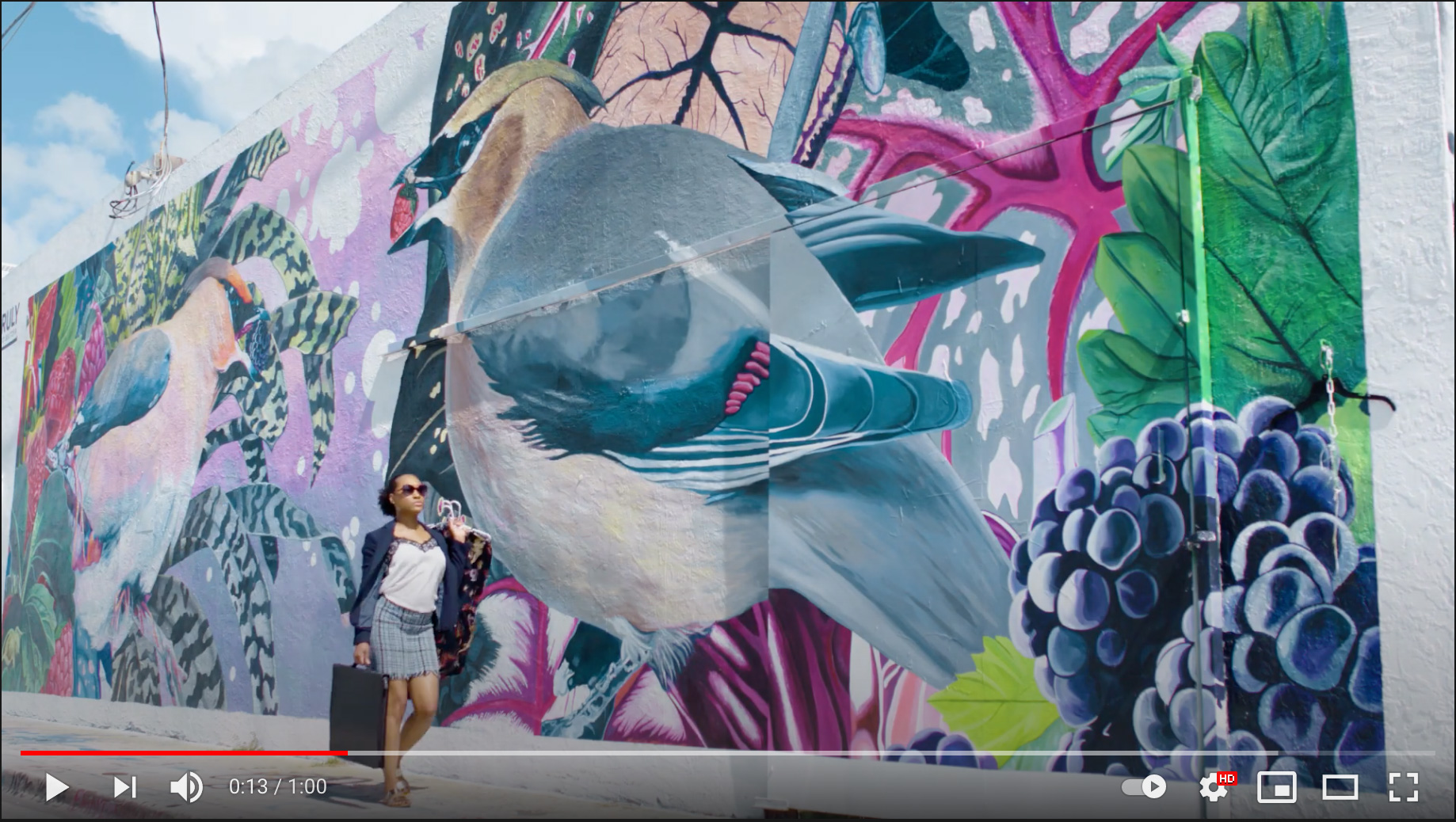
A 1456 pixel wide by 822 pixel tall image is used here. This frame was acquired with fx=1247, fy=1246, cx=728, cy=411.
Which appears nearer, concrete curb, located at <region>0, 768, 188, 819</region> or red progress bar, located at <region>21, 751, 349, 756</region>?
concrete curb, located at <region>0, 768, 188, 819</region>

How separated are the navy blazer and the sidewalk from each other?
80cm

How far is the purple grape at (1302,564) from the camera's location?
12.4 ft

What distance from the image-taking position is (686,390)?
5996mm

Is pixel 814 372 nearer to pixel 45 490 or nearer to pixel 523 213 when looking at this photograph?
pixel 523 213

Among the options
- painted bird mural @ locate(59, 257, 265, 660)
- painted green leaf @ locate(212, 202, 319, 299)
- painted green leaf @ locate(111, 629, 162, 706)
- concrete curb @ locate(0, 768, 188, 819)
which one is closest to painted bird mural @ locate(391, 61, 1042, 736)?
painted green leaf @ locate(212, 202, 319, 299)

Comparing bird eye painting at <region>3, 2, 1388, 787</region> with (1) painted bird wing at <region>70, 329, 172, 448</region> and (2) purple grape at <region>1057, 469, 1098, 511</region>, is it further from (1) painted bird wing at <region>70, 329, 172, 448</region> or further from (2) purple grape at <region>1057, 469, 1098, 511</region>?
(1) painted bird wing at <region>70, 329, 172, 448</region>

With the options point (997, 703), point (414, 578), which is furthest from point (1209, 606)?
point (414, 578)

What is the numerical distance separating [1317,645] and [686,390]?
3.09m

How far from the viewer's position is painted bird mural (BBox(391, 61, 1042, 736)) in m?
4.91

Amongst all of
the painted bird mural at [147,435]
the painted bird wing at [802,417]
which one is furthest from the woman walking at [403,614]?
the painted bird mural at [147,435]

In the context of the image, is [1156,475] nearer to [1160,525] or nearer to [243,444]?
[1160,525]

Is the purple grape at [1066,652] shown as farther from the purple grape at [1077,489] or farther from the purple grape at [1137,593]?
the purple grape at [1077,489]

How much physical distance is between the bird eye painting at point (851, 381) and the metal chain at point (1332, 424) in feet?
→ 0.04

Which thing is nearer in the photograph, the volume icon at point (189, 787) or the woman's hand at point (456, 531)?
the woman's hand at point (456, 531)
